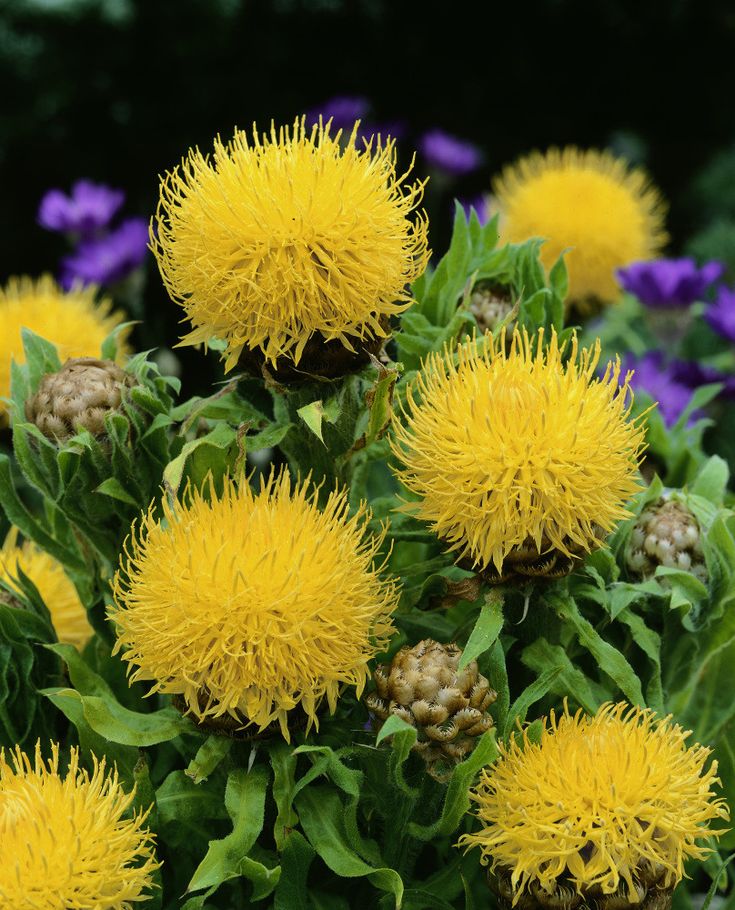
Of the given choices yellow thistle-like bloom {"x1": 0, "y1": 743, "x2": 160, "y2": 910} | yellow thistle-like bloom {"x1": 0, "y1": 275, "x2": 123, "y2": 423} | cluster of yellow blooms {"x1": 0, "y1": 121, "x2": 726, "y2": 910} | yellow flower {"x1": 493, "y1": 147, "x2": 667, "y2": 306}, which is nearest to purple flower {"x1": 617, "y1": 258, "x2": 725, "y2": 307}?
yellow flower {"x1": 493, "y1": 147, "x2": 667, "y2": 306}

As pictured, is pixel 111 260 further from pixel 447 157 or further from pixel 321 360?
pixel 321 360

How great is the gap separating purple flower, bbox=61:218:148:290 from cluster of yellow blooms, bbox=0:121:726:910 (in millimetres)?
1279

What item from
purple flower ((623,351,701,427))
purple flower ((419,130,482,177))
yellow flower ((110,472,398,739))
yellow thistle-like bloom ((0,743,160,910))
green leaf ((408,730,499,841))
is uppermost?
purple flower ((419,130,482,177))

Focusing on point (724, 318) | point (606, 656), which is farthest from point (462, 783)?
point (724, 318)

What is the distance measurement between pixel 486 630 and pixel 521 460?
14 centimetres

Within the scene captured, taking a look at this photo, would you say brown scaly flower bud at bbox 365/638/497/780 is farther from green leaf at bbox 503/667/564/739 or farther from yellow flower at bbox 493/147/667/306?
yellow flower at bbox 493/147/667/306

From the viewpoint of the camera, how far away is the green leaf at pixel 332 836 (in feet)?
3.21

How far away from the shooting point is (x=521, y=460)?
3.14 ft

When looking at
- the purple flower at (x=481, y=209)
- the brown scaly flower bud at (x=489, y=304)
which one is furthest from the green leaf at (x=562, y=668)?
the purple flower at (x=481, y=209)

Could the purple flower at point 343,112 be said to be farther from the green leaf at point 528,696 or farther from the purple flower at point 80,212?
the green leaf at point 528,696

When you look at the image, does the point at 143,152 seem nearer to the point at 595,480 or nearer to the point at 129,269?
the point at 129,269

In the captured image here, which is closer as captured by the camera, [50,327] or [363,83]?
[50,327]

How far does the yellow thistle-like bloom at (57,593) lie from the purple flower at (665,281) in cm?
104

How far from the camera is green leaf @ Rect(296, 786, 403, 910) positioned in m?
0.98
